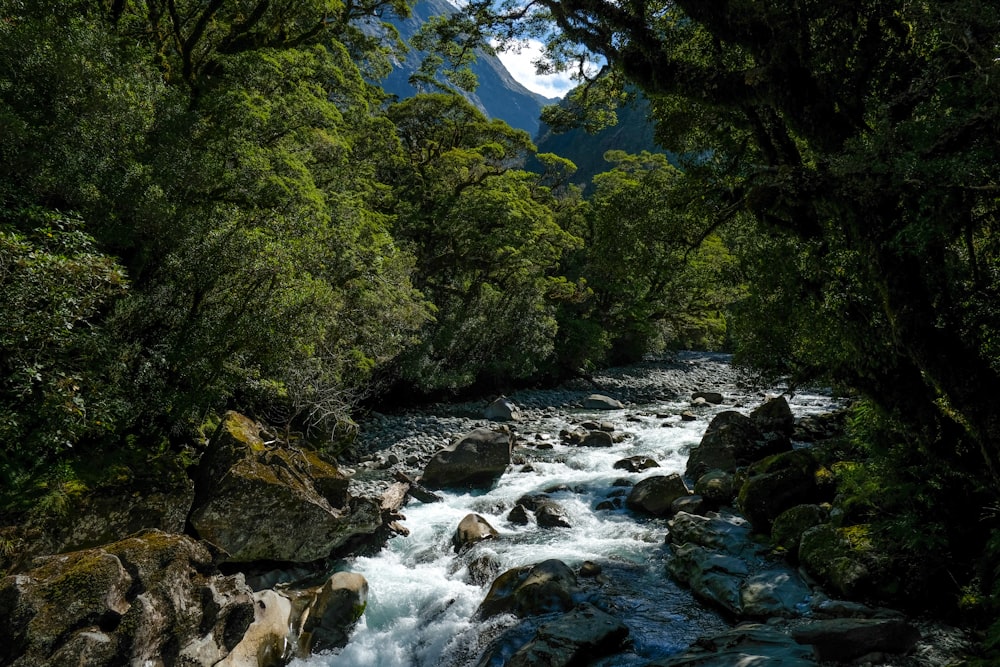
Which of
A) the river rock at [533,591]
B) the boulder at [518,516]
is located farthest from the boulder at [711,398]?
the river rock at [533,591]

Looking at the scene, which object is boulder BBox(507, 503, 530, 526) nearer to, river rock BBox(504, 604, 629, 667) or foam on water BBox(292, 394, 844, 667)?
foam on water BBox(292, 394, 844, 667)

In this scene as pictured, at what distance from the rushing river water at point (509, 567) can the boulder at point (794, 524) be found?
1886mm

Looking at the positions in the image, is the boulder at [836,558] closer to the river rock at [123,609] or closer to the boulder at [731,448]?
the boulder at [731,448]

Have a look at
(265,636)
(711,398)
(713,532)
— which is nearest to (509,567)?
(713,532)

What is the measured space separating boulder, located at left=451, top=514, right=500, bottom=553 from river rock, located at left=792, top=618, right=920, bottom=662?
557cm

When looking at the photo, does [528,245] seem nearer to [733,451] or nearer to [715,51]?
[733,451]

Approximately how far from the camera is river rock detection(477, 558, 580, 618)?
7.30m

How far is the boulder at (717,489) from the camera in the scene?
1080 centimetres

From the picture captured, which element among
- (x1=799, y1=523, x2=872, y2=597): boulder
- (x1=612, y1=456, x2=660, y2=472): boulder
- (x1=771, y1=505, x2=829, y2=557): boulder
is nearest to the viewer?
(x1=799, y1=523, x2=872, y2=597): boulder

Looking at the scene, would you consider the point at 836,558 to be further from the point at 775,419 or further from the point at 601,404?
the point at 601,404

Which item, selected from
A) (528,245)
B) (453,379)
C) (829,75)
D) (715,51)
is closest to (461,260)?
(528,245)

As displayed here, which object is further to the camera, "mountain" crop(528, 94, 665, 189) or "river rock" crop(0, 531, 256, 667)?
"mountain" crop(528, 94, 665, 189)

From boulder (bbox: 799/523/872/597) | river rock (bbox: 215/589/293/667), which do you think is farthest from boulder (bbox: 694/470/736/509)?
river rock (bbox: 215/589/293/667)

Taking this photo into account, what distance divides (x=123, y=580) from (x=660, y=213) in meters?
11.7
